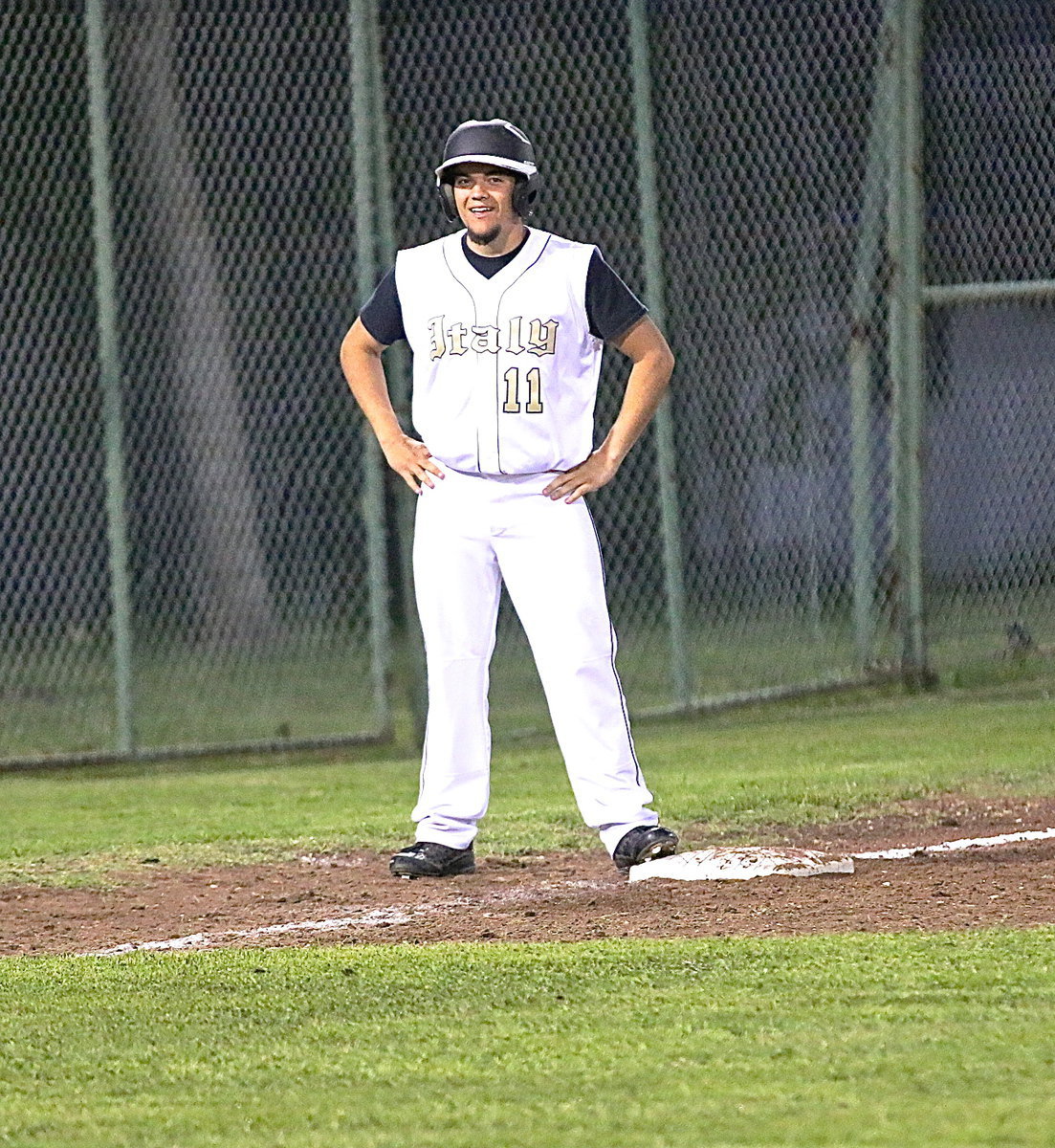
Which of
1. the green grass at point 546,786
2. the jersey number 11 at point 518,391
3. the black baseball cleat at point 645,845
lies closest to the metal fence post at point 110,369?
the green grass at point 546,786

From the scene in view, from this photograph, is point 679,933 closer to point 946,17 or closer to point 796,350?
point 796,350

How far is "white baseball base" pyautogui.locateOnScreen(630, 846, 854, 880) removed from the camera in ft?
19.0

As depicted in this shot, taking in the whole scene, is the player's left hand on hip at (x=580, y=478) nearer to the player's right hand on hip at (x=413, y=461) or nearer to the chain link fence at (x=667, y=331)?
the player's right hand on hip at (x=413, y=461)

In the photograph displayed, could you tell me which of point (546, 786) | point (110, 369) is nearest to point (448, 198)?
point (546, 786)

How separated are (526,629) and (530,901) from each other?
2.46 ft

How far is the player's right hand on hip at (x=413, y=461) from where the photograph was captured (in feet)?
19.8

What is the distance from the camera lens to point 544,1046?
3922 mm

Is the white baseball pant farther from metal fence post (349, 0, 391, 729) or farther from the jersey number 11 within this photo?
metal fence post (349, 0, 391, 729)

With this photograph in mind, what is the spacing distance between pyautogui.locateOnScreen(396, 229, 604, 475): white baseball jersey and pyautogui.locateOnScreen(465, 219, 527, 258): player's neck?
0.03m

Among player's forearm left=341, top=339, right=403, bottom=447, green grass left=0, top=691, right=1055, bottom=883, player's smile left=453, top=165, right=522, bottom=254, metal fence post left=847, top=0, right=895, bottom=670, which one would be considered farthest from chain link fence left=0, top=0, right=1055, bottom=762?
player's smile left=453, top=165, right=522, bottom=254

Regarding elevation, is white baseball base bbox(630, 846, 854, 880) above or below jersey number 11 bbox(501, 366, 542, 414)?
below

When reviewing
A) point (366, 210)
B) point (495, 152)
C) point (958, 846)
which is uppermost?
point (366, 210)

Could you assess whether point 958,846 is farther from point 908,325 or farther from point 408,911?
point 908,325

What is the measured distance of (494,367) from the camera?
5.90 metres
